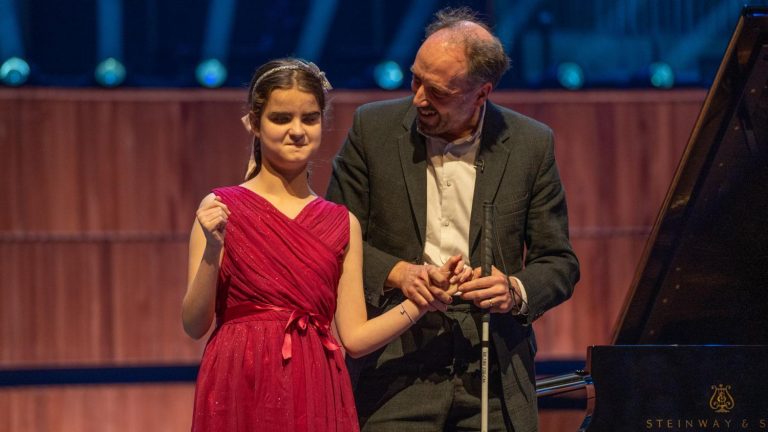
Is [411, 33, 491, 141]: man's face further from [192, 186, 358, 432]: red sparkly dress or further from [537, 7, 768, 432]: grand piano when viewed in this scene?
[537, 7, 768, 432]: grand piano

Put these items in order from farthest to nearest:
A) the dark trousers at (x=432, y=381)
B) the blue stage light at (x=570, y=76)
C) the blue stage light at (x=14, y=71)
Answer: the blue stage light at (x=570, y=76), the blue stage light at (x=14, y=71), the dark trousers at (x=432, y=381)

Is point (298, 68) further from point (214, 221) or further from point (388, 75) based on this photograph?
point (388, 75)

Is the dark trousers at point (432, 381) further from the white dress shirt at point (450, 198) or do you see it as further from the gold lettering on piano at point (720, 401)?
the gold lettering on piano at point (720, 401)

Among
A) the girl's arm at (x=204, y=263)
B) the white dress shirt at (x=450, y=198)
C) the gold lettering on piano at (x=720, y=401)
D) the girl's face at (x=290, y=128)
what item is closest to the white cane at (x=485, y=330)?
the white dress shirt at (x=450, y=198)

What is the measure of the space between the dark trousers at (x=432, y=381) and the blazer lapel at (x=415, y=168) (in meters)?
0.19

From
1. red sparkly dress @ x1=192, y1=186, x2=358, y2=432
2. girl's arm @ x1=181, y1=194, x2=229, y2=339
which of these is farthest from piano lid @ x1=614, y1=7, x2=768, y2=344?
girl's arm @ x1=181, y1=194, x2=229, y2=339

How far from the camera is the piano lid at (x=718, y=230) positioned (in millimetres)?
2324

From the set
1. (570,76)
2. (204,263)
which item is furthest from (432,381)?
(570,76)

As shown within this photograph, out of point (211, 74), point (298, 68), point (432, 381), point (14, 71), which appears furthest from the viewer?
point (211, 74)

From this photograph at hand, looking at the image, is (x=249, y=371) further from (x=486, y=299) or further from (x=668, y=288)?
(x=668, y=288)

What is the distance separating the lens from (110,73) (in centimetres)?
432

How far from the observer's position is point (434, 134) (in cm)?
216

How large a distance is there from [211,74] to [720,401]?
2.70 meters

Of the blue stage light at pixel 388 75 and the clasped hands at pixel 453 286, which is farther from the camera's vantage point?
the blue stage light at pixel 388 75
